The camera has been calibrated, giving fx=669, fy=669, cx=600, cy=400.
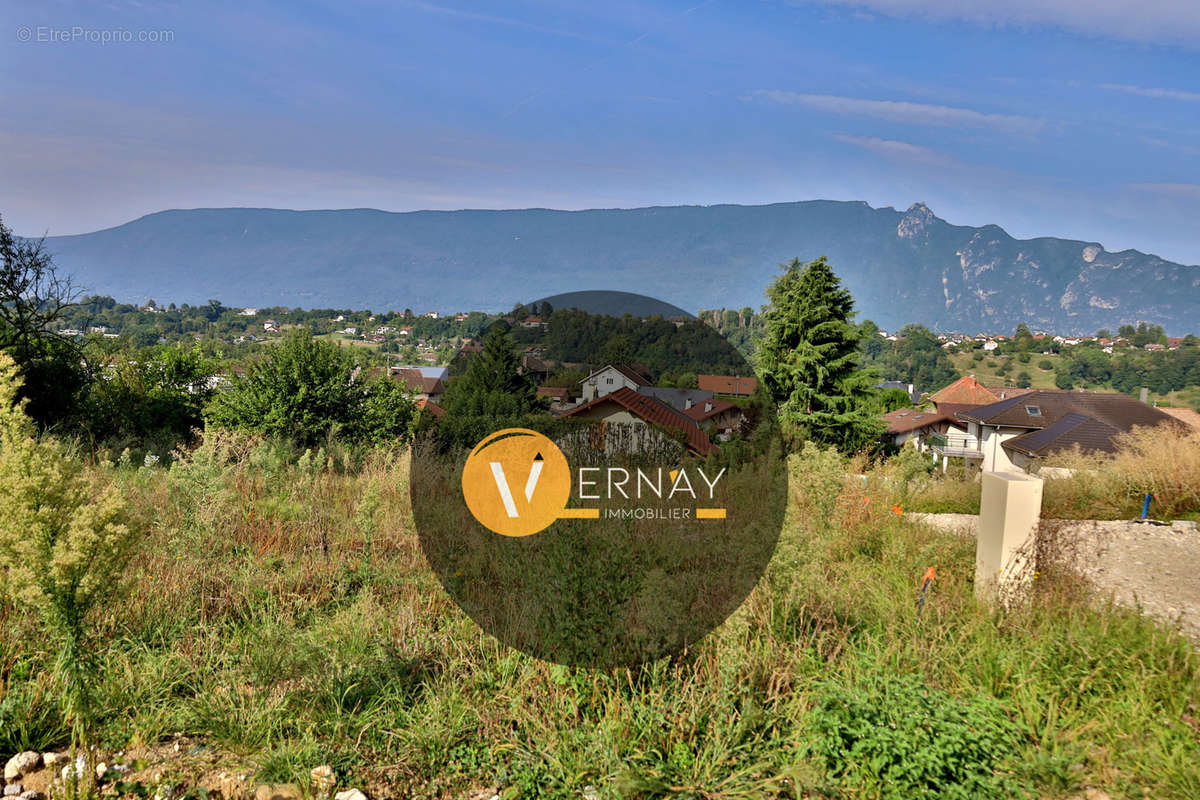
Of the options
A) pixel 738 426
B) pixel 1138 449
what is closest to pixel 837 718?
pixel 738 426

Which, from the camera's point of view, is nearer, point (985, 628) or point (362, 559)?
point (985, 628)

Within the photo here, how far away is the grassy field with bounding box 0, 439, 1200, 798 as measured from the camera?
2.36 m

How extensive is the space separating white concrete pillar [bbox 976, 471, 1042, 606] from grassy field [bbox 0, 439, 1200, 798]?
13 cm

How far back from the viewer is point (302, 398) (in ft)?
39.9

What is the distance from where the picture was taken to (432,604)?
11.8 feet

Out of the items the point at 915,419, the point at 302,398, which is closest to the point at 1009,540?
the point at 302,398

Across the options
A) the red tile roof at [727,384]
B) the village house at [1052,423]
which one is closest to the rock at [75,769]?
the red tile roof at [727,384]

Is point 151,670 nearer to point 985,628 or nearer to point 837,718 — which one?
point 837,718

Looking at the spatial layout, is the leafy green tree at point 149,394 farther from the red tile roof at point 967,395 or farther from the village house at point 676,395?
the red tile roof at point 967,395

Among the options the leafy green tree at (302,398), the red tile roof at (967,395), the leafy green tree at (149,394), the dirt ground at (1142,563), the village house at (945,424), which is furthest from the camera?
the red tile roof at (967,395)

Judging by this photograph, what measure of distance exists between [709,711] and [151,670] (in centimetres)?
240

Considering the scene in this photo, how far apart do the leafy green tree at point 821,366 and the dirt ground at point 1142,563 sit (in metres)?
13.2

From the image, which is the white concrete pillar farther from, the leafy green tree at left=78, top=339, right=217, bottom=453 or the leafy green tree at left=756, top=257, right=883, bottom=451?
the leafy green tree at left=756, top=257, right=883, bottom=451

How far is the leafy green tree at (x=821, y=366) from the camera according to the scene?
772 inches
